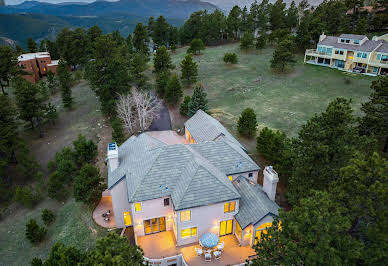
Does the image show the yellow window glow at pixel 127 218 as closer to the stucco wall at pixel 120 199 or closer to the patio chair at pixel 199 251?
the stucco wall at pixel 120 199

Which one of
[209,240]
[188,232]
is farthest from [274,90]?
[209,240]

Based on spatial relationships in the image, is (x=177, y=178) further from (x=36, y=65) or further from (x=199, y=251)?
(x=36, y=65)

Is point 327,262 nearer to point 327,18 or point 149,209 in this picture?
point 149,209

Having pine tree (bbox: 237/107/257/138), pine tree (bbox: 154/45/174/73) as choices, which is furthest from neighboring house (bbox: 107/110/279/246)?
pine tree (bbox: 154/45/174/73)

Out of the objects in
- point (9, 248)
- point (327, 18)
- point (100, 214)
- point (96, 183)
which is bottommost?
point (9, 248)

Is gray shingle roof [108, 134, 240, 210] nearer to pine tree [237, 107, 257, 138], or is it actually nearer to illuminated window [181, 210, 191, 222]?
illuminated window [181, 210, 191, 222]

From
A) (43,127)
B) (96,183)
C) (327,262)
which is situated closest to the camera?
(327,262)

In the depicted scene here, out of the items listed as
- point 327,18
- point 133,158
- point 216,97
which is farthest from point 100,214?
point 327,18
